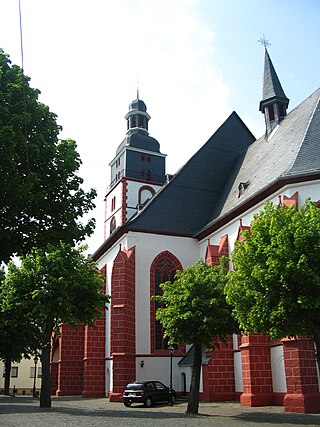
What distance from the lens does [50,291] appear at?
716 inches

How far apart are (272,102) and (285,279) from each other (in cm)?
1953

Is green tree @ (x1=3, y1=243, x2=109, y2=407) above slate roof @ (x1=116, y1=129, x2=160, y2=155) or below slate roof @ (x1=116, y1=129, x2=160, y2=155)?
below

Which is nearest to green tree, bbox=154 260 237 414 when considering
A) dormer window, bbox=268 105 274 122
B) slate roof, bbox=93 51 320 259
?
slate roof, bbox=93 51 320 259

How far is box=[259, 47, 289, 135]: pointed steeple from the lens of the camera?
29.2m

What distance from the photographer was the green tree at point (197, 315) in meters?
15.9

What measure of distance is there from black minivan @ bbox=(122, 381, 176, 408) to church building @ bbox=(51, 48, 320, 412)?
2141 millimetres

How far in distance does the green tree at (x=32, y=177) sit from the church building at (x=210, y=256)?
8.83 meters

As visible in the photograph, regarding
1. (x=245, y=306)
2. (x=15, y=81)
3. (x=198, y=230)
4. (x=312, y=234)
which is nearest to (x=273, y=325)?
(x=245, y=306)

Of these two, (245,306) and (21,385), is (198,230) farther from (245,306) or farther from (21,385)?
(21,385)

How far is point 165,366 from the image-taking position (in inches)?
989

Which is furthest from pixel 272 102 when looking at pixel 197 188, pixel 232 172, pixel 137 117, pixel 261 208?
pixel 137 117

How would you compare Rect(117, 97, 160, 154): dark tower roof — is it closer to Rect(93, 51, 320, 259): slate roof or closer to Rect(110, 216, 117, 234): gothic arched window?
Rect(110, 216, 117, 234): gothic arched window

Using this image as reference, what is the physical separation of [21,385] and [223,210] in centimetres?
4188

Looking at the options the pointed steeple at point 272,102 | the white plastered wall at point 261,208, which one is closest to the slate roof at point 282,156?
the white plastered wall at point 261,208
